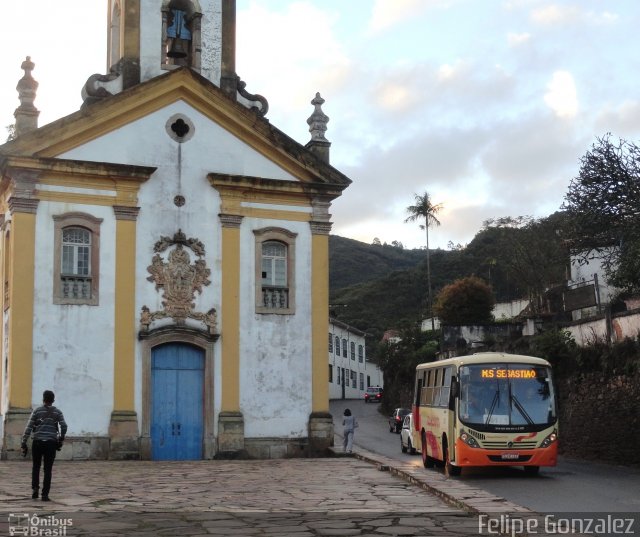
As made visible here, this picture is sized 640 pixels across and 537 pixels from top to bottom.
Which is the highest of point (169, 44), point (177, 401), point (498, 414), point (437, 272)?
point (437, 272)

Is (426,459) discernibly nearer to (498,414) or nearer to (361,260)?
(498,414)

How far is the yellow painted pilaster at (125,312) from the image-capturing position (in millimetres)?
24484

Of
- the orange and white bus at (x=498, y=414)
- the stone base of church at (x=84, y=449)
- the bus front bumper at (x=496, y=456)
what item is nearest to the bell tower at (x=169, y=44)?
the stone base of church at (x=84, y=449)

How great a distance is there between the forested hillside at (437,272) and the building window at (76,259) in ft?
115

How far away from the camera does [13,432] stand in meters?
23.1

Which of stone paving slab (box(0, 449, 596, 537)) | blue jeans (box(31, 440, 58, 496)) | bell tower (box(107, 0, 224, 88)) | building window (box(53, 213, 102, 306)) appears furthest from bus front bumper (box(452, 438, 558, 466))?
bell tower (box(107, 0, 224, 88))

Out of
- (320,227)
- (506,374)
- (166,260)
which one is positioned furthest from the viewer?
(320,227)

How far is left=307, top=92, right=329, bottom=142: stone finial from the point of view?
28484 millimetres

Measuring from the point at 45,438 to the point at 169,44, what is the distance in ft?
52.2

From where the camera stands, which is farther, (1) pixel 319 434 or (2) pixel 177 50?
(2) pixel 177 50

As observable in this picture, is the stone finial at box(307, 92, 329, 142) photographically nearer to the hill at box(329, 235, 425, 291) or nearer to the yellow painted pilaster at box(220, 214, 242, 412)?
the yellow painted pilaster at box(220, 214, 242, 412)

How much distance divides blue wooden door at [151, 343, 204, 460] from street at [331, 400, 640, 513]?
5987 millimetres

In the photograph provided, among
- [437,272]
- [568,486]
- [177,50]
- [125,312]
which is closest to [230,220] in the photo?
[125,312]

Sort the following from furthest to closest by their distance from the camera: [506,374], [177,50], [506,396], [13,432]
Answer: [177,50], [13,432], [506,374], [506,396]
